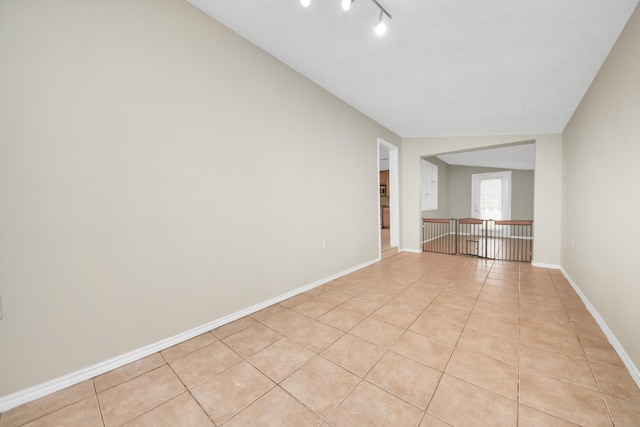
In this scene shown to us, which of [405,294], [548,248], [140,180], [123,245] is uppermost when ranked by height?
[140,180]

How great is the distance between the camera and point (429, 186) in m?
6.91

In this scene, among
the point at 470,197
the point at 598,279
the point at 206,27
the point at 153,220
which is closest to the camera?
the point at 153,220

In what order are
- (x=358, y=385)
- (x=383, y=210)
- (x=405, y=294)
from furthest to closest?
(x=383, y=210)
(x=405, y=294)
(x=358, y=385)

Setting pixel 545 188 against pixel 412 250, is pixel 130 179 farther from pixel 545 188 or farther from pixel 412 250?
pixel 545 188

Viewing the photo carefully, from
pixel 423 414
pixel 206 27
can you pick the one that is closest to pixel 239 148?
pixel 206 27

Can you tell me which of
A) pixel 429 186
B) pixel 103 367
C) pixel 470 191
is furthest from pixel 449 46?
pixel 470 191

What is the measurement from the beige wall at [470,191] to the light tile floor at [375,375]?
6.19 m

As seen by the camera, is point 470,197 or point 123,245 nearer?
point 123,245

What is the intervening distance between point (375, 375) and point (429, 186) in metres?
6.44

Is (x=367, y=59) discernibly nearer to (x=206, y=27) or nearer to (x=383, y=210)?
(x=206, y=27)

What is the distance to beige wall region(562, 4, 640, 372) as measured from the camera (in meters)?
1.50

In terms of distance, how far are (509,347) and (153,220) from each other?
2744 mm

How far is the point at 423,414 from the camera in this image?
1164 mm

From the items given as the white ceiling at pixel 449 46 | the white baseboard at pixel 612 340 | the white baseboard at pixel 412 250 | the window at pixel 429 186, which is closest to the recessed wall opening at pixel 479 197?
the window at pixel 429 186
